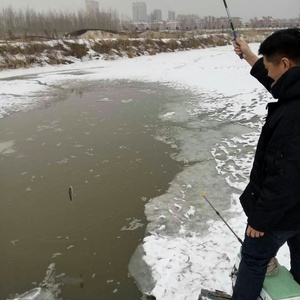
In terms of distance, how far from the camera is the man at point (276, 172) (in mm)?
1578

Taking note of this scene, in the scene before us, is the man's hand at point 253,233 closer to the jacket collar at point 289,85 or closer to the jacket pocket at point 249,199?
the jacket pocket at point 249,199

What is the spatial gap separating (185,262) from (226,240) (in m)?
0.59

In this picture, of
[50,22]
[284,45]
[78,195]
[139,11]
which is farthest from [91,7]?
[139,11]

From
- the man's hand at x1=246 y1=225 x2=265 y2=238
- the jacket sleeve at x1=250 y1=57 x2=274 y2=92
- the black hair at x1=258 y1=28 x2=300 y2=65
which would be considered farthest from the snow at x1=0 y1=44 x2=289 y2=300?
the black hair at x1=258 y1=28 x2=300 y2=65

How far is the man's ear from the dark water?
7.43ft

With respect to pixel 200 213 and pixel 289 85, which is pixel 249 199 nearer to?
pixel 289 85

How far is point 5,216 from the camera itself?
3969 mm

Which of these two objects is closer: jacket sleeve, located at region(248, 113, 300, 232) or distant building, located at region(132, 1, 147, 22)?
jacket sleeve, located at region(248, 113, 300, 232)

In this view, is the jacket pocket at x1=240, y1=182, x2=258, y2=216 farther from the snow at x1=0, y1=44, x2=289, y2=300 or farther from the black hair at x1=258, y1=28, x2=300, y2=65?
the snow at x1=0, y1=44, x2=289, y2=300

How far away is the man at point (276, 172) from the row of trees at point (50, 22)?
48530mm

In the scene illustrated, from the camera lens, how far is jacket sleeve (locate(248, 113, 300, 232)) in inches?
61.8

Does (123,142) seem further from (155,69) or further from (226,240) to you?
(155,69)

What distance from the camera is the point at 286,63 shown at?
5.52 ft

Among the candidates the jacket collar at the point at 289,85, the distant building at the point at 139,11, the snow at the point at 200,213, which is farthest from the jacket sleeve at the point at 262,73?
the distant building at the point at 139,11
